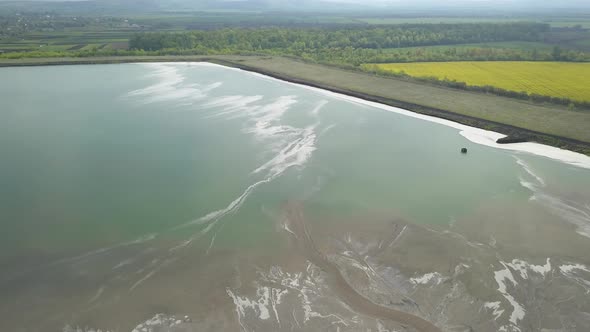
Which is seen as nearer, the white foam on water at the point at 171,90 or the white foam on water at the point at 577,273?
the white foam on water at the point at 577,273

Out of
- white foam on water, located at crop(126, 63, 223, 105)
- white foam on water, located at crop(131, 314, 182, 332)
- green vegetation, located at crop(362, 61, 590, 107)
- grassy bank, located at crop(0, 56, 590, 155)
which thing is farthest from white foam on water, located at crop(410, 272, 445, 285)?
white foam on water, located at crop(126, 63, 223, 105)

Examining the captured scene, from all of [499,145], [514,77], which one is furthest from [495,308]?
[514,77]

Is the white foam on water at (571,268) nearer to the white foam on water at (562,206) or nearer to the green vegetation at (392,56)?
the white foam on water at (562,206)

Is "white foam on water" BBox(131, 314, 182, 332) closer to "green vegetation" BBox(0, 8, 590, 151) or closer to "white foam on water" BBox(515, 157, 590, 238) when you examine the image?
"white foam on water" BBox(515, 157, 590, 238)

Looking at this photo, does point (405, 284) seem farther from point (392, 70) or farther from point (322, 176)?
point (392, 70)

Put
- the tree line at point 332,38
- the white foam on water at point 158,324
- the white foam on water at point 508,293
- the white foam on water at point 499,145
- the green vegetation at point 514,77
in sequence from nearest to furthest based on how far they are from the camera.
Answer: the white foam on water at point 158,324 → the white foam on water at point 508,293 → the white foam on water at point 499,145 → the green vegetation at point 514,77 → the tree line at point 332,38

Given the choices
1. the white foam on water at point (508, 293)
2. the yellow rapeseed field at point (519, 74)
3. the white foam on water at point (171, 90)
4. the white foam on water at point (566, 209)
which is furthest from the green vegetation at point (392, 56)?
the white foam on water at point (508, 293)

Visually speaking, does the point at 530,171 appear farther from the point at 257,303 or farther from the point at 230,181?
Result: the point at 257,303
